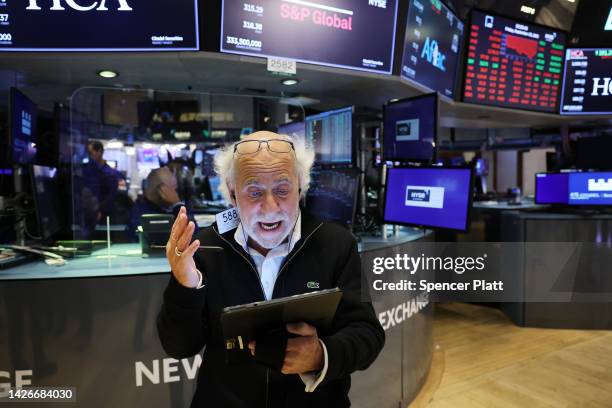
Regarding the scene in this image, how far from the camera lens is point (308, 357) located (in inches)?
39.5

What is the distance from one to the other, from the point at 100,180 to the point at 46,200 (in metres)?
2.04

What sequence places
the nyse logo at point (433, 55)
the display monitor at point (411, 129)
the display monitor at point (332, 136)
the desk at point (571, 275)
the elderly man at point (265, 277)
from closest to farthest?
the elderly man at point (265, 277)
the display monitor at point (411, 129)
the display monitor at point (332, 136)
the nyse logo at point (433, 55)
the desk at point (571, 275)

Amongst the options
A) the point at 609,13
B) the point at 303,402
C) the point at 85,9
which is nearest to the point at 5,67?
the point at 85,9

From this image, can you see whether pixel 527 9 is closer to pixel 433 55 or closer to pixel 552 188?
pixel 433 55

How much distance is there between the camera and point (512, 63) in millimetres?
4227

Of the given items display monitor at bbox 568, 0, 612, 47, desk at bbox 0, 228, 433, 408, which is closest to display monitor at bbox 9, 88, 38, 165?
desk at bbox 0, 228, 433, 408

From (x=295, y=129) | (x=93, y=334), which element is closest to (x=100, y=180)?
(x=295, y=129)

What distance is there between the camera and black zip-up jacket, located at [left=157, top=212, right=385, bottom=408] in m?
1.17

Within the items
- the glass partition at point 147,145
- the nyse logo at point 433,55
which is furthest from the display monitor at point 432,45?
the glass partition at point 147,145

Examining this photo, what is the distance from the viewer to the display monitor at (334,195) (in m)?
2.48

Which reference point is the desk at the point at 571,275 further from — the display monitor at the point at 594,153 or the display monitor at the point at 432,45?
the display monitor at the point at 432,45

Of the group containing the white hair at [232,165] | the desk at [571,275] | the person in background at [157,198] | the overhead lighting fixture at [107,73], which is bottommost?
the desk at [571,275]

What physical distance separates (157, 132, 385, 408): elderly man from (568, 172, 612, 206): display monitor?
4.16 m

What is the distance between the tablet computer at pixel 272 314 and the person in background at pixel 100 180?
3.43m
